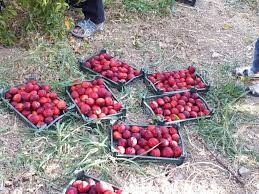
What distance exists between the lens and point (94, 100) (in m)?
2.89

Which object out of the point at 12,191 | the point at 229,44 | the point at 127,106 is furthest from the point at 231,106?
the point at 12,191

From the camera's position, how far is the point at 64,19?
3471 millimetres

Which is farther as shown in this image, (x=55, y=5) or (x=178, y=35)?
(x=178, y=35)

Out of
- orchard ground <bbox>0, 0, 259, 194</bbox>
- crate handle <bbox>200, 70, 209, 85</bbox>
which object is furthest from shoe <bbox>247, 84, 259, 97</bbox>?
crate handle <bbox>200, 70, 209, 85</bbox>

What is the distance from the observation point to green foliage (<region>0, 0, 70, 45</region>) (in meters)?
3.21

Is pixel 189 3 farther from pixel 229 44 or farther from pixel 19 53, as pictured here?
pixel 19 53

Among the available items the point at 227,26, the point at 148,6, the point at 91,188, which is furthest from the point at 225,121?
the point at 148,6

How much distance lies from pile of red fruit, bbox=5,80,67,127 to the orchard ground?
81mm

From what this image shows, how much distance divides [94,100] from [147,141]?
0.50 m

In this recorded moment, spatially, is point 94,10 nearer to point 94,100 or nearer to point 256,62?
point 94,100

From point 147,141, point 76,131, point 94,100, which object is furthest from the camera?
point 94,100

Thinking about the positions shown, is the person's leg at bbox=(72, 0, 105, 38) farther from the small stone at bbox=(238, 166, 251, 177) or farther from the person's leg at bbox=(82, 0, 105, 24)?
the small stone at bbox=(238, 166, 251, 177)

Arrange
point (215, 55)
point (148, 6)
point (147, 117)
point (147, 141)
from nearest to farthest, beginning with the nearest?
1. point (147, 141)
2. point (147, 117)
3. point (215, 55)
4. point (148, 6)

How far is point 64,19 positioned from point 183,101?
1.20 metres
